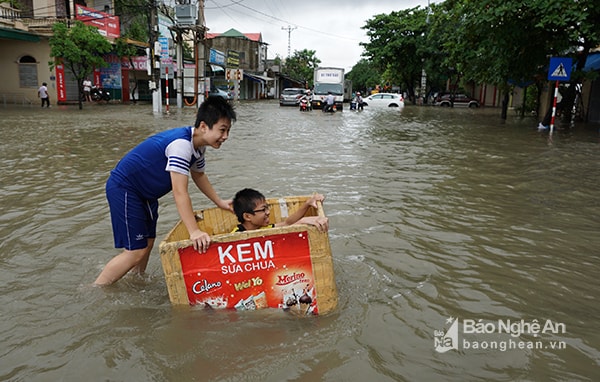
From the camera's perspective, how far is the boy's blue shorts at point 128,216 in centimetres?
324

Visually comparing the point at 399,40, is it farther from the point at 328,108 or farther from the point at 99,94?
the point at 99,94

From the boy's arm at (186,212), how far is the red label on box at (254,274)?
0.26 feet

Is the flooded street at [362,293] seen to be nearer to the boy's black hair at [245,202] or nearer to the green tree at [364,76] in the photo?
the boy's black hair at [245,202]

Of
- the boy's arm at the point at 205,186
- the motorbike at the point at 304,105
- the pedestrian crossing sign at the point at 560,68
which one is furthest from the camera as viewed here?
the motorbike at the point at 304,105

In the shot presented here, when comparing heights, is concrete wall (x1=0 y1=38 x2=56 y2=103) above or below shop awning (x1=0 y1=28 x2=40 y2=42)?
below

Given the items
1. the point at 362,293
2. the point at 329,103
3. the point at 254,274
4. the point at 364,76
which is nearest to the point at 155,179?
the point at 254,274

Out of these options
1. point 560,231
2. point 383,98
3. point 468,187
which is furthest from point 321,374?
point 383,98

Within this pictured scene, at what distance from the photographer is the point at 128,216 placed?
3250 mm

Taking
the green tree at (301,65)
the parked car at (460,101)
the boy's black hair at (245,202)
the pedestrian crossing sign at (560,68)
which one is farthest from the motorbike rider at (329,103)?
the green tree at (301,65)

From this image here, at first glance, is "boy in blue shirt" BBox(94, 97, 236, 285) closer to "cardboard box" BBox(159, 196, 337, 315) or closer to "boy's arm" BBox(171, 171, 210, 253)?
"boy's arm" BBox(171, 171, 210, 253)

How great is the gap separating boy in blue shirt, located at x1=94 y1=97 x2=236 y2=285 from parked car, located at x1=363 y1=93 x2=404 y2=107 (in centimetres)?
3385

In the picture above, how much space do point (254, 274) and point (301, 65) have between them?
3348 inches


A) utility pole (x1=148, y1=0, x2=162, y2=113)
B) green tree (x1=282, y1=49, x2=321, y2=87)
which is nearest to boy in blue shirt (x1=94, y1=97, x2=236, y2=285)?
utility pole (x1=148, y1=0, x2=162, y2=113)

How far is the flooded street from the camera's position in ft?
8.63
